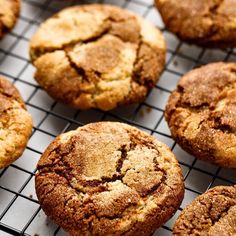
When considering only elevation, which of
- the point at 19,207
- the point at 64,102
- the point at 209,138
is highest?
the point at 209,138

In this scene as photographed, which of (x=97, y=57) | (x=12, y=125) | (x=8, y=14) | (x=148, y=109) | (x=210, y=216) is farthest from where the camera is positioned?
(x=8, y=14)

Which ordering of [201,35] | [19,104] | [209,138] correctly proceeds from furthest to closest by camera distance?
[201,35] → [19,104] → [209,138]

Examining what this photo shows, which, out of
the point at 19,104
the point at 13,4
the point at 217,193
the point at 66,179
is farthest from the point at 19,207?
the point at 13,4

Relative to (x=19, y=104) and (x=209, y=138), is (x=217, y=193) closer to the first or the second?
(x=209, y=138)

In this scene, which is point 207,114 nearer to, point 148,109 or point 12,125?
point 148,109

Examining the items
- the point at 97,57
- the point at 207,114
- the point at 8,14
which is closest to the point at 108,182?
the point at 207,114

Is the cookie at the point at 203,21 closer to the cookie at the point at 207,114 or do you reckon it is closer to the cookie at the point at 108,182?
the cookie at the point at 207,114

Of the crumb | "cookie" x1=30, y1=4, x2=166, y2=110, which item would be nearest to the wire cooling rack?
the crumb
